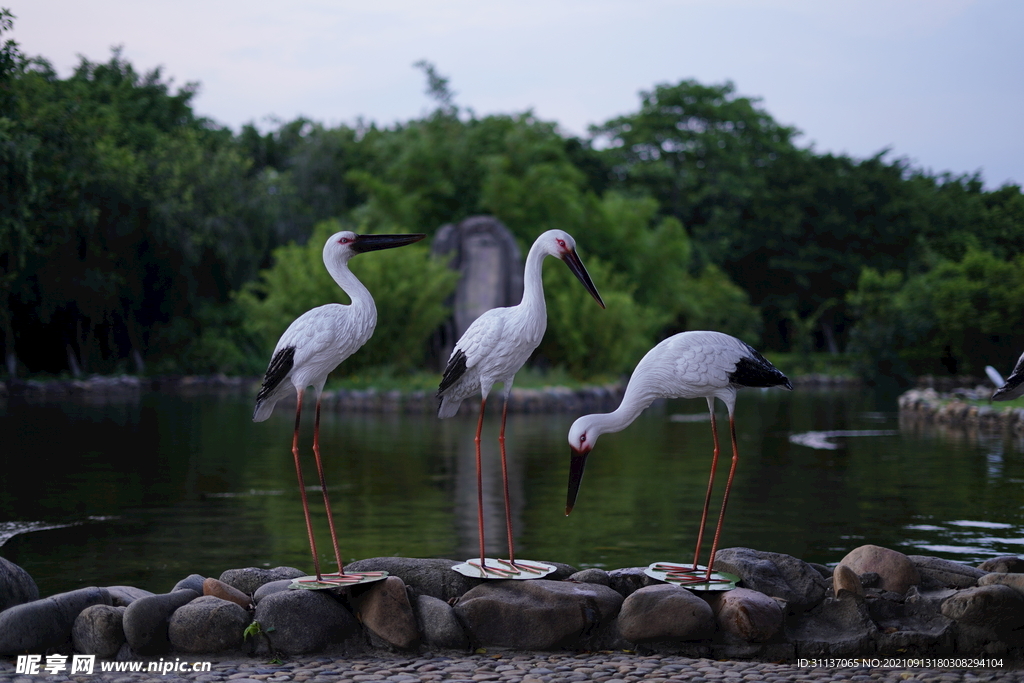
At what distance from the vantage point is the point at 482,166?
95.8ft

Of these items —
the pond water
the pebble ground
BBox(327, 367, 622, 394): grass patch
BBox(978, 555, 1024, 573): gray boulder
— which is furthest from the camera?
BBox(327, 367, 622, 394): grass patch

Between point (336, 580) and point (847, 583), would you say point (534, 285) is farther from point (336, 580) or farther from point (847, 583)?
point (847, 583)

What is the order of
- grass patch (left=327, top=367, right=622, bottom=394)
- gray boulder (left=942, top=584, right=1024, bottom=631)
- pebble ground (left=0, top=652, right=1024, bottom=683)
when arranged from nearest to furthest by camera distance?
pebble ground (left=0, top=652, right=1024, bottom=683) → gray boulder (left=942, top=584, right=1024, bottom=631) → grass patch (left=327, top=367, right=622, bottom=394)

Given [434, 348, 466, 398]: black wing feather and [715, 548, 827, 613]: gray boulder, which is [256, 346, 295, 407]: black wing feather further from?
[715, 548, 827, 613]: gray boulder

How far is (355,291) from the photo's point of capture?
190 inches

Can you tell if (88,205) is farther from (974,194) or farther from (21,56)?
(974,194)

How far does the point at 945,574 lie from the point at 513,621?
2319 millimetres

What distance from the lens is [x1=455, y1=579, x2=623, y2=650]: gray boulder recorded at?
→ 4602mm

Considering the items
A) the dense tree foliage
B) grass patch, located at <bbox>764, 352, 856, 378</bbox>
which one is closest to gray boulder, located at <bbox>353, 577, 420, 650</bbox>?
the dense tree foliage

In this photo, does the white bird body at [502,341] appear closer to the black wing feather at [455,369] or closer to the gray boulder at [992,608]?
the black wing feather at [455,369]

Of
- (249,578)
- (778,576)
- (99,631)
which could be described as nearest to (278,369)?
(249,578)

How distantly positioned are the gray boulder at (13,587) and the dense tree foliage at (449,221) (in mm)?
8362

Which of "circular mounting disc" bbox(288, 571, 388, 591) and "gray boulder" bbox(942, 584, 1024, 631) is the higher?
"circular mounting disc" bbox(288, 571, 388, 591)

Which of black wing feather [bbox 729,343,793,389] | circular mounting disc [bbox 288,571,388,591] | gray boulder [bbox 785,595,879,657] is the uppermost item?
black wing feather [bbox 729,343,793,389]
